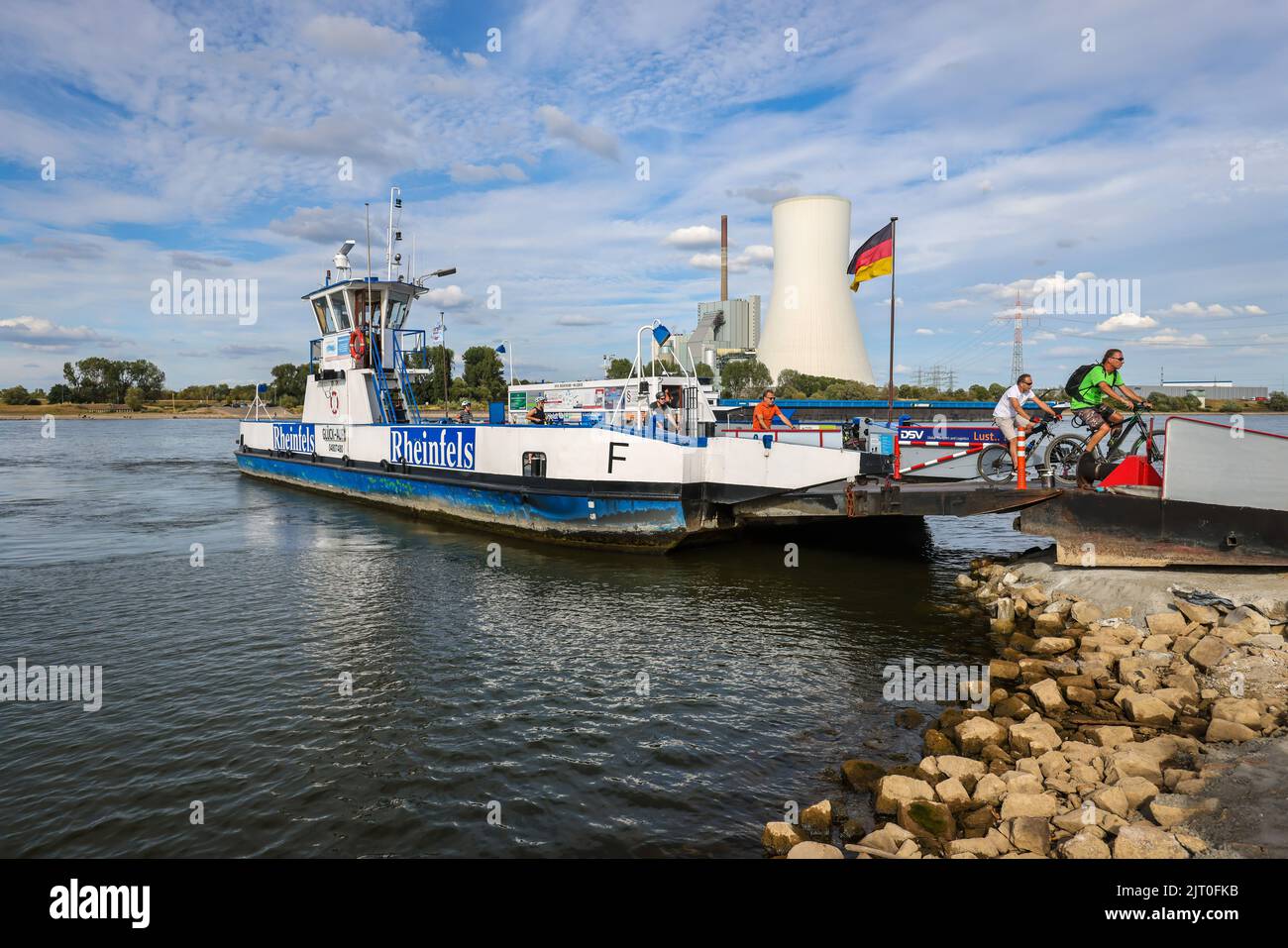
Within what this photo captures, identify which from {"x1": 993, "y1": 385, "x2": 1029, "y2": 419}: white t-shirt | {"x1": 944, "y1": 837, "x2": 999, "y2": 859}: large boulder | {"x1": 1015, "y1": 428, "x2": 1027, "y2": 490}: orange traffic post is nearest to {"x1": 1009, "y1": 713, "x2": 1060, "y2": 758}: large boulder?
{"x1": 944, "y1": 837, "x2": 999, "y2": 859}: large boulder

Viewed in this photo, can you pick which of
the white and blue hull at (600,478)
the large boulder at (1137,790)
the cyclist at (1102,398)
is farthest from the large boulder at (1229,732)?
the white and blue hull at (600,478)

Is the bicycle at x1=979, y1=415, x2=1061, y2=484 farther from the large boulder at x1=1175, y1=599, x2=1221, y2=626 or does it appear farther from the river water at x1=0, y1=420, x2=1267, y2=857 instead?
the large boulder at x1=1175, y1=599, x2=1221, y2=626

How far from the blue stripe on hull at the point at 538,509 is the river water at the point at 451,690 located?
68cm

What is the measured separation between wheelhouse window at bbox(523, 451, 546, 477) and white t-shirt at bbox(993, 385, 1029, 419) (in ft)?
31.7

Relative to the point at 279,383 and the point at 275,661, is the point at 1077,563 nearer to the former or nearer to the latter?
the point at 275,661

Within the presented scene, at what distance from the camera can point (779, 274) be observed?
236ft

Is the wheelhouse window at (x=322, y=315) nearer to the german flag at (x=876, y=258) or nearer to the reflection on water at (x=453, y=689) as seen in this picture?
the reflection on water at (x=453, y=689)

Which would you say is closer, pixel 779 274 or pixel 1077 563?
pixel 1077 563

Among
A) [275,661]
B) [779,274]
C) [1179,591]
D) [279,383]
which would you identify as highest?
[779,274]

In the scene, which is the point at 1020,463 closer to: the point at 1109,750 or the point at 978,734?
the point at 978,734

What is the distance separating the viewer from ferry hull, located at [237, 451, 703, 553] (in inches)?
625

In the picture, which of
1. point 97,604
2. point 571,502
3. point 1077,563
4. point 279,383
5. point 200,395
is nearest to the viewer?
point 1077,563
